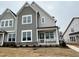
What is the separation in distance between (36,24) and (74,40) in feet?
55.3

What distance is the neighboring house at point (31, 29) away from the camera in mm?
21906

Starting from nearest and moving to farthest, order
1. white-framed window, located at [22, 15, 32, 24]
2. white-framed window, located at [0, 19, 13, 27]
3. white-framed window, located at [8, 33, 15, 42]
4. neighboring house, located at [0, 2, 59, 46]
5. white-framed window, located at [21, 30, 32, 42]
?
1. neighboring house, located at [0, 2, 59, 46]
2. white-framed window, located at [21, 30, 32, 42]
3. white-framed window, located at [22, 15, 32, 24]
4. white-framed window, located at [8, 33, 15, 42]
5. white-framed window, located at [0, 19, 13, 27]

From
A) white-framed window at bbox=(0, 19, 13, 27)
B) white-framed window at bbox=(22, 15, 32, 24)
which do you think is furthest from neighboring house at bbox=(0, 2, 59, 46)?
white-framed window at bbox=(0, 19, 13, 27)

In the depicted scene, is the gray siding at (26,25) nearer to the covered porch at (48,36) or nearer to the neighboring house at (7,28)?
the covered porch at (48,36)

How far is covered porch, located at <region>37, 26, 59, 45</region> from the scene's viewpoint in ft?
70.2

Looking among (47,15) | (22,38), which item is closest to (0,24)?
(22,38)

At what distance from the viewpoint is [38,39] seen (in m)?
22.4

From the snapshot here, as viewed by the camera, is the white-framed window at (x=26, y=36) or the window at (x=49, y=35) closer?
the white-framed window at (x=26, y=36)

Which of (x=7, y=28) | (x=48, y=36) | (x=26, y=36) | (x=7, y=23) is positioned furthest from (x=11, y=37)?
(x=48, y=36)

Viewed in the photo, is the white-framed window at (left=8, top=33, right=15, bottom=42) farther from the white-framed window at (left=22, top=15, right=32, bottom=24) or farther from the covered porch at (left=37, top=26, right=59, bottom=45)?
the covered porch at (left=37, top=26, right=59, bottom=45)

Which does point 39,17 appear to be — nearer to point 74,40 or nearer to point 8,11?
point 8,11

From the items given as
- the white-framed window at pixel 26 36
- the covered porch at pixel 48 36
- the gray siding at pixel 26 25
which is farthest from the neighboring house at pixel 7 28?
the covered porch at pixel 48 36

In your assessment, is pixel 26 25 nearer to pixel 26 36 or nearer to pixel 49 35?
pixel 26 36

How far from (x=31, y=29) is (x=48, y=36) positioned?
12.1 ft
